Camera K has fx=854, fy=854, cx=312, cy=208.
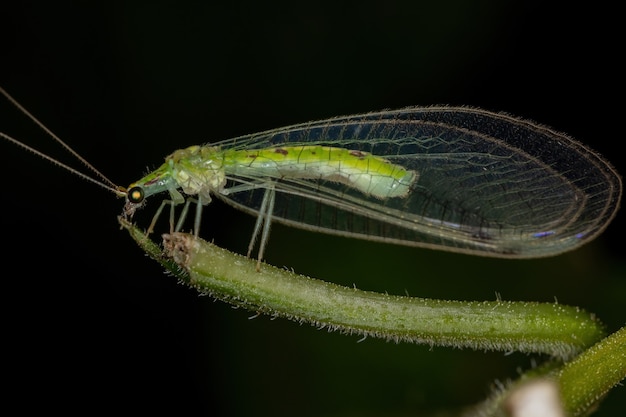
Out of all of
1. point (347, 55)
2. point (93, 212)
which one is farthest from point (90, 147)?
point (347, 55)

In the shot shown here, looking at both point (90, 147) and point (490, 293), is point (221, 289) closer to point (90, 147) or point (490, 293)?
point (490, 293)

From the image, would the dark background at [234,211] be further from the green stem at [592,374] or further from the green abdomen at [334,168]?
the green stem at [592,374]

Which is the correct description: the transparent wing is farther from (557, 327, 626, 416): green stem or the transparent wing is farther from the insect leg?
(557, 327, 626, 416): green stem

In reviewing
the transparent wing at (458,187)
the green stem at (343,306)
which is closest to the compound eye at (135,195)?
the transparent wing at (458,187)

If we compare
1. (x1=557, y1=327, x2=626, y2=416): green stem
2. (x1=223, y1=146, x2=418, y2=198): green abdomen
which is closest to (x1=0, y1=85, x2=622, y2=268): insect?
(x1=223, y1=146, x2=418, y2=198): green abdomen

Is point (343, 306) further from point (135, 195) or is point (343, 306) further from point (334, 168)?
point (135, 195)

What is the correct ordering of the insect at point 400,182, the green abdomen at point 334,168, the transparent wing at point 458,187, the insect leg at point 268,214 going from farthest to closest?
the green abdomen at point 334,168
the insect leg at point 268,214
the insect at point 400,182
the transparent wing at point 458,187

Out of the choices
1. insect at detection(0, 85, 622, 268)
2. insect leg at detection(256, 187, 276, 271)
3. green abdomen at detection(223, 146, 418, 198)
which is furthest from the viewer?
green abdomen at detection(223, 146, 418, 198)

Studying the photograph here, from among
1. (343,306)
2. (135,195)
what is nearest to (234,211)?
(135,195)
